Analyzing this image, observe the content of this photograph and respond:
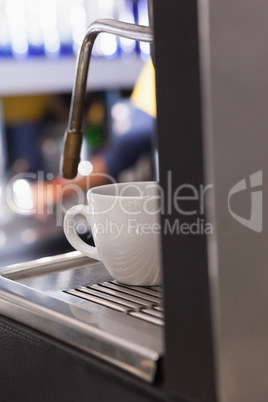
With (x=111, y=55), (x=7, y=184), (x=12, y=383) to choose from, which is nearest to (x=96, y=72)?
(x=111, y=55)

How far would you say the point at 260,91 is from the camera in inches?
15.8

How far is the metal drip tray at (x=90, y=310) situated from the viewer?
1.49 feet

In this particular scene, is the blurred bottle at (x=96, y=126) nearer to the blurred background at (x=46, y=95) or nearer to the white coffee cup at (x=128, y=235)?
the blurred background at (x=46, y=95)

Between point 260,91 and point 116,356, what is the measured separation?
19 centimetres

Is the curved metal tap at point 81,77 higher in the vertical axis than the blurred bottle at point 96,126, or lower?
lower

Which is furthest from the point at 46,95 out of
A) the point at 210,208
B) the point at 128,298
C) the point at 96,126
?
the point at 210,208

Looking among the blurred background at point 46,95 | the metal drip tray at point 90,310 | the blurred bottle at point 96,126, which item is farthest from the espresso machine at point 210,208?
the blurred bottle at point 96,126

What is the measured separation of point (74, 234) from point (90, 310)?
144 millimetres

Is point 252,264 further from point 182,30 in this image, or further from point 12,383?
point 12,383

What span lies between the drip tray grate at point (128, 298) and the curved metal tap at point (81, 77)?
12cm

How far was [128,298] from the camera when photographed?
0.56m

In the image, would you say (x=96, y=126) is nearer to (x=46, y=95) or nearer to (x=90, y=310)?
(x=46, y=95)

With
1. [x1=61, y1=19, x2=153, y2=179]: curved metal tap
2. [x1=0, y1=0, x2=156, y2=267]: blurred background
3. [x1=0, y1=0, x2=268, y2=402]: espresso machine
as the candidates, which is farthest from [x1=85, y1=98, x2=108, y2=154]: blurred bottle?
[x1=0, y1=0, x2=268, y2=402]: espresso machine

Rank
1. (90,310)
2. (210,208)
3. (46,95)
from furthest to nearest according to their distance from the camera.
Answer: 1. (46,95)
2. (90,310)
3. (210,208)
